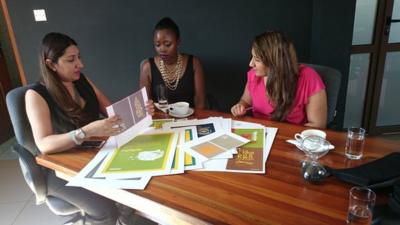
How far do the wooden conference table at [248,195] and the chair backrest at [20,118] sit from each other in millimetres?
357

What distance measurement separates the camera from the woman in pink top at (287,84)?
1632 mm

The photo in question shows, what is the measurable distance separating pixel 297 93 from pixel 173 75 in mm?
965

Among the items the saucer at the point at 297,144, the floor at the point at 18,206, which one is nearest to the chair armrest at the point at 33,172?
the floor at the point at 18,206

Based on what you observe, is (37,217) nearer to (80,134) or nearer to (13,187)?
(13,187)

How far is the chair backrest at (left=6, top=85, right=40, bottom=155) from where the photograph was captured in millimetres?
1517

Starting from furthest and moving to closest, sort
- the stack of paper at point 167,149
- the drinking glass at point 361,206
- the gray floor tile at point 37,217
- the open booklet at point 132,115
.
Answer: the gray floor tile at point 37,217
the open booklet at point 132,115
the stack of paper at point 167,149
the drinking glass at point 361,206

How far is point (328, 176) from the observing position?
1.10m

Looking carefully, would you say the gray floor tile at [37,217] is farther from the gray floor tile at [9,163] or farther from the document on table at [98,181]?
the document on table at [98,181]

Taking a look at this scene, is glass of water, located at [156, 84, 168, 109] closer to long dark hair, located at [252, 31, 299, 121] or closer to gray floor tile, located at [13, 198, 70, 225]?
long dark hair, located at [252, 31, 299, 121]

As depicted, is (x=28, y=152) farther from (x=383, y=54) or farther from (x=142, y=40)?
(x=383, y=54)

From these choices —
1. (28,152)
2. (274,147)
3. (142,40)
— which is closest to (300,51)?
(142,40)

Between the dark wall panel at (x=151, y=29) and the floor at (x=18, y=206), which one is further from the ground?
the dark wall panel at (x=151, y=29)

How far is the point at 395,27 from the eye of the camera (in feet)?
9.25

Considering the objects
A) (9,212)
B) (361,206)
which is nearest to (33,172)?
(9,212)
